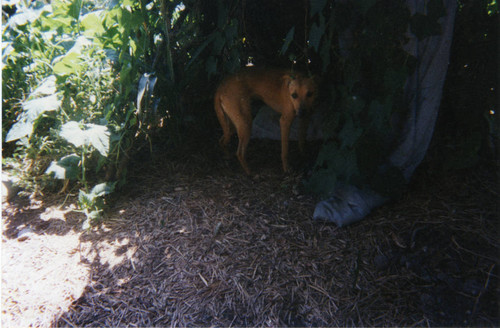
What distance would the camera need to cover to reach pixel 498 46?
1.89 metres

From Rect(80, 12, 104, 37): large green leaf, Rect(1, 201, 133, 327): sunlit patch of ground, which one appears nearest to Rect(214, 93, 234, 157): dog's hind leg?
Rect(80, 12, 104, 37): large green leaf

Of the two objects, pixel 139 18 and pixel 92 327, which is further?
pixel 139 18

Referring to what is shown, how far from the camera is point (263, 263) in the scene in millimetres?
2002

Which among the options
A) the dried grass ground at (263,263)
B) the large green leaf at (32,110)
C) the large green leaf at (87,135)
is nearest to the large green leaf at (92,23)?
the large green leaf at (32,110)

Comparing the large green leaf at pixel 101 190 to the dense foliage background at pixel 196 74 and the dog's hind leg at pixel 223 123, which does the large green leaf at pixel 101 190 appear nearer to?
the dense foliage background at pixel 196 74

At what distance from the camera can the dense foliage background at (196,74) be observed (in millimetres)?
1845

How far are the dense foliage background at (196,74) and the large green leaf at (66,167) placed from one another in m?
0.01

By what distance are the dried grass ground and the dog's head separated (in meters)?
0.63

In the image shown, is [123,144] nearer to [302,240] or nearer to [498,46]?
[302,240]

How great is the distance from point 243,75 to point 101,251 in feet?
6.18

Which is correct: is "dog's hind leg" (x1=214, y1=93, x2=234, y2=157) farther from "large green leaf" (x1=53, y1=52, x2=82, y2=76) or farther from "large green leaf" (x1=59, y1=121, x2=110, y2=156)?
"large green leaf" (x1=53, y1=52, x2=82, y2=76)

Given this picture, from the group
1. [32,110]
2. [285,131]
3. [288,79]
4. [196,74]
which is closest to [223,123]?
[196,74]

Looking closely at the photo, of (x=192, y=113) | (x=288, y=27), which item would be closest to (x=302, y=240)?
(x=192, y=113)

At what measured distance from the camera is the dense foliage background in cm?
184
